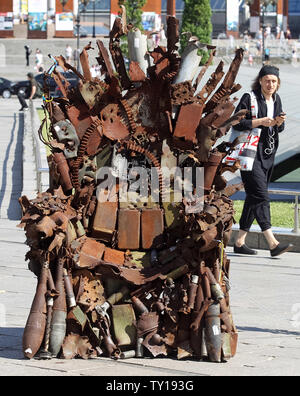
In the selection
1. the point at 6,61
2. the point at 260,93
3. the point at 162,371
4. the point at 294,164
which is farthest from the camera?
the point at 6,61

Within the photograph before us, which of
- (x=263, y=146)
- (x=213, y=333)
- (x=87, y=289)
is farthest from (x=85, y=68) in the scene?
(x=263, y=146)

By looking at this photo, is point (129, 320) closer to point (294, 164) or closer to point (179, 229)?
point (179, 229)

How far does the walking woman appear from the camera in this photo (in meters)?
10.2

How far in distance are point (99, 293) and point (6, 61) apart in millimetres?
57606

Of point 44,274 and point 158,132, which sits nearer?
point 44,274

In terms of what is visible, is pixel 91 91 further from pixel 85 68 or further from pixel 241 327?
pixel 241 327

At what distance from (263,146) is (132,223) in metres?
3.52

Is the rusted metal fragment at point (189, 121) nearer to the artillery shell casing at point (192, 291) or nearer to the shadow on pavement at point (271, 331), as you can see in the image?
the artillery shell casing at point (192, 291)

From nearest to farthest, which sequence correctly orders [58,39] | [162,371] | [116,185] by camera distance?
[162,371] < [116,185] < [58,39]

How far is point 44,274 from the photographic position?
691cm

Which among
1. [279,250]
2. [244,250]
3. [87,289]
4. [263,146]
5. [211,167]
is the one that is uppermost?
[211,167]

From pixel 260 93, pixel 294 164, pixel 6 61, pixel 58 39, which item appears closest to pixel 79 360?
pixel 260 93

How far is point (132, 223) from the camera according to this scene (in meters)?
7.44

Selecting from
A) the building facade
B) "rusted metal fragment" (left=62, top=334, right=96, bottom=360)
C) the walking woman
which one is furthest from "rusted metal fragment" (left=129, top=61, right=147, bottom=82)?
the building facade
